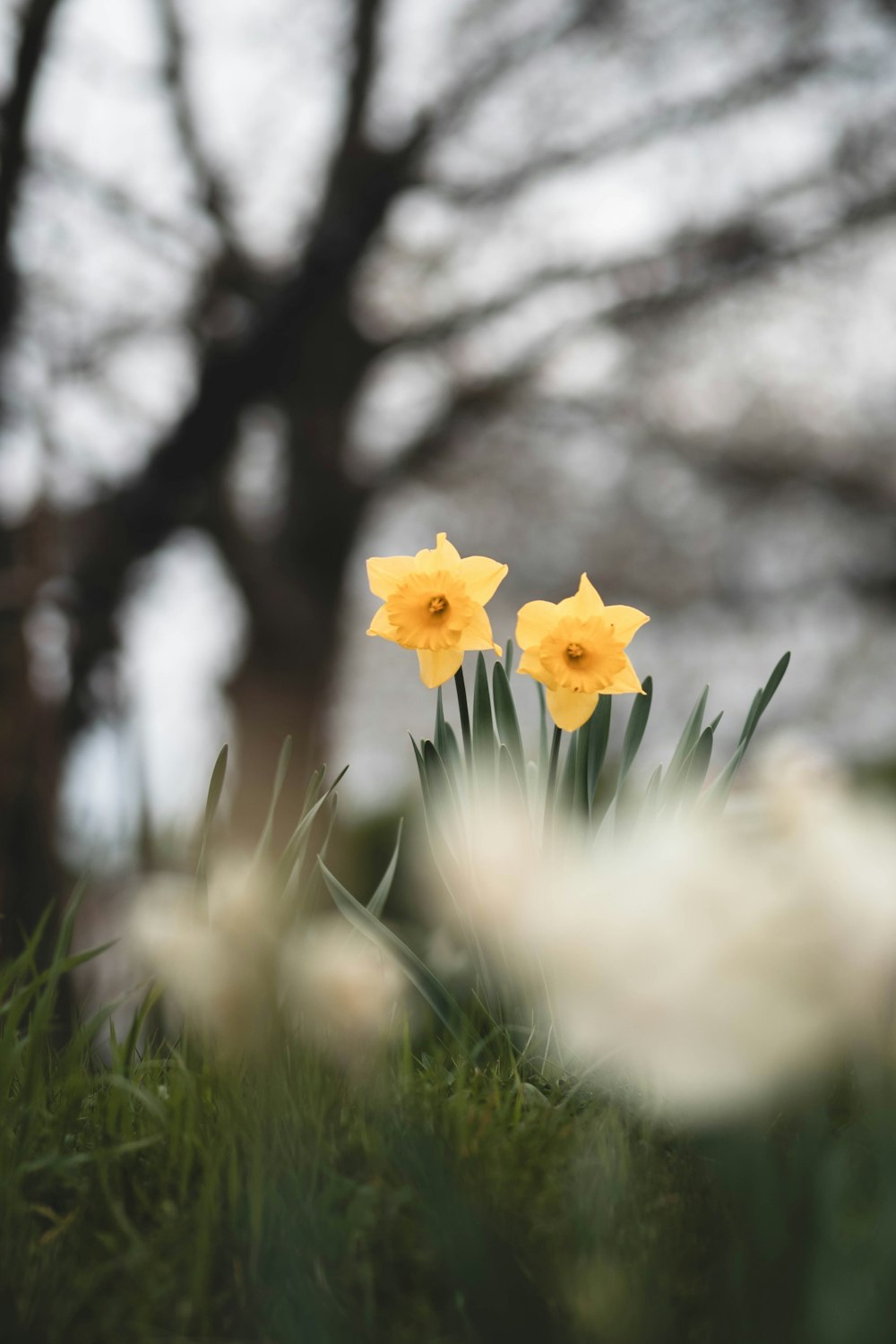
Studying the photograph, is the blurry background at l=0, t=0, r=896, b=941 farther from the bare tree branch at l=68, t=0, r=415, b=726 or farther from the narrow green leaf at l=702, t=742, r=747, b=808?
the narrow green leaf at l=702, t=742, r=747, b=808

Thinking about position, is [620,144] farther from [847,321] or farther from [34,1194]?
[34,1194]

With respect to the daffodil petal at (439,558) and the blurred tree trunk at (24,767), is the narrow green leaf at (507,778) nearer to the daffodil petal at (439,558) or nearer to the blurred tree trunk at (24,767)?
the daffodil petal at (439,558)

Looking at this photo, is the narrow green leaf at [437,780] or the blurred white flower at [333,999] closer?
the blurred white flower at [333,999]

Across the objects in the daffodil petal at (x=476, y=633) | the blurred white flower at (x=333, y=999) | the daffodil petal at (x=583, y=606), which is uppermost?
the daffodil petal at (x=583, y=606)

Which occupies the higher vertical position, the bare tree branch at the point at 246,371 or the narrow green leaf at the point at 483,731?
the bare tree branch at the point at 246,371

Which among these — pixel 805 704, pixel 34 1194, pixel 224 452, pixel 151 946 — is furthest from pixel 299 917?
pixel 805 704

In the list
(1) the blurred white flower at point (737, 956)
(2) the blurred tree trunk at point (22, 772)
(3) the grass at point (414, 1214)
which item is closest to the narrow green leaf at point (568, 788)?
(3) the grass at point (414, 1214)

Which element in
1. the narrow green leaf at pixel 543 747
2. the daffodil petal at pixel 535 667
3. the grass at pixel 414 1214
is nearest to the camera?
the grass at pixel 414 1214

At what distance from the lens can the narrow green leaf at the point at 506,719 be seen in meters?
1.31

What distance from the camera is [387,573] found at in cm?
127

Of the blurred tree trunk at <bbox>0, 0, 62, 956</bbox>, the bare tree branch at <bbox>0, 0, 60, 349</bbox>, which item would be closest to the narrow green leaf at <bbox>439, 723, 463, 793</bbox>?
the blurred tree trunk at <bbox>0, 0, 62, 956</bbox>

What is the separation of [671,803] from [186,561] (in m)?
5.06

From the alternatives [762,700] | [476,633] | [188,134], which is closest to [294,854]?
[476,633]

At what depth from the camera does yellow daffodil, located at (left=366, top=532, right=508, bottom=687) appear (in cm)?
122
